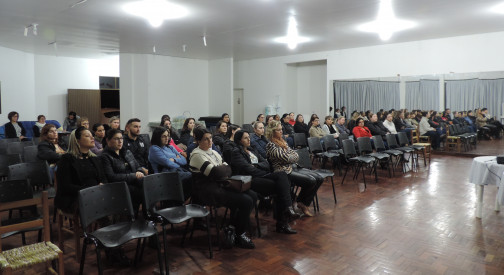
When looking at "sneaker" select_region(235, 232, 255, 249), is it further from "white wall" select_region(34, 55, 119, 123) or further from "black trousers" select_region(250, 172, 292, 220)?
"white wall" select_region(34, 55, 119, 123)

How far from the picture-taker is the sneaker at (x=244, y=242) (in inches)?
143

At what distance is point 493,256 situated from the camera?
11.1 ft

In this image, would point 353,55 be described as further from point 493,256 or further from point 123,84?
point 493,256

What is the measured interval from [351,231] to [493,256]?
1304 millimetres

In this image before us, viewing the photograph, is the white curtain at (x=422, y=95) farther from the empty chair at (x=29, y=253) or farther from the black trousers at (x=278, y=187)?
the empty chair at (x=29, y=253)

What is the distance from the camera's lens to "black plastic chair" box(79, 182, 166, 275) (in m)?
2.70

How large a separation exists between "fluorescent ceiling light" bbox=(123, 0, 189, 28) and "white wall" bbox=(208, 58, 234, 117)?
19.8 ft

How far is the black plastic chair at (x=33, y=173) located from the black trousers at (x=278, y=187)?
224 centimetres

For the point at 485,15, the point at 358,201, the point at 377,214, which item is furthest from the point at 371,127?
the point at 377,214

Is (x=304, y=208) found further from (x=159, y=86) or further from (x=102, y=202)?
(x=159, y=86)

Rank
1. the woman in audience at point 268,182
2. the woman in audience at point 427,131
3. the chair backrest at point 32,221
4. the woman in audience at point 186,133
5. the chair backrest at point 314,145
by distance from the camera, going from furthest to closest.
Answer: the woman in audience at point 427,131 → the chair backrest at point 314,145 → the woman in audience at point 186,133 → the woman in audience at point 268,182 → the chair backrest at point 32,221

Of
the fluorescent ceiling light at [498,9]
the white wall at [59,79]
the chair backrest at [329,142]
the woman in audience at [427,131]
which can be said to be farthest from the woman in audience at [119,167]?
the white wall at [59,79]

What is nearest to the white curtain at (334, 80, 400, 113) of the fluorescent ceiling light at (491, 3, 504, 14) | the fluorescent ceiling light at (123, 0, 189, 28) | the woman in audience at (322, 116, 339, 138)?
the woman in audience at (322, 116, 339, 138)

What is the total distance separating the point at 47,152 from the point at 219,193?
2.50m
